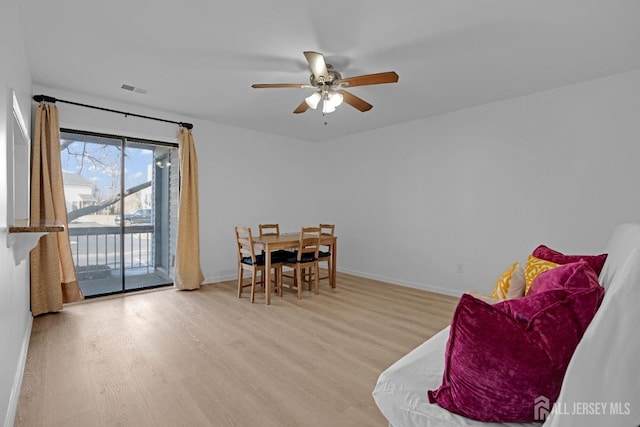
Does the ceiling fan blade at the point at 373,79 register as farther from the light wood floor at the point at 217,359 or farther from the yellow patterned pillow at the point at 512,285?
the light wood floor at the point at 217,359

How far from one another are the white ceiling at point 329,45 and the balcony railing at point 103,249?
1831mm

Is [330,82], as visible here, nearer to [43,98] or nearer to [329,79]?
[329,79]

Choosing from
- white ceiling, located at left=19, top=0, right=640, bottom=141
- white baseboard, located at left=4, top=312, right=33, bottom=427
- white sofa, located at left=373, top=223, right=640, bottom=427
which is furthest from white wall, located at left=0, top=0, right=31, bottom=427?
white sofa, located at left=373, top=223, right=640, bottom=427

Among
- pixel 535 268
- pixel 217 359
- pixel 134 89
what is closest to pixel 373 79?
pixel 535 268

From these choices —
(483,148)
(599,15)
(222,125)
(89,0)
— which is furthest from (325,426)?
(222,125)

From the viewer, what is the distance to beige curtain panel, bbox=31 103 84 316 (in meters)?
3.26

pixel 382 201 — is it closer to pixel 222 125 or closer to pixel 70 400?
pixel 222 125

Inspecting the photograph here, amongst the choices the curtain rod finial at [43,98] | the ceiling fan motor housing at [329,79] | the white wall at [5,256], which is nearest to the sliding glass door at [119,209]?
the curtain rod finial at [43,98]

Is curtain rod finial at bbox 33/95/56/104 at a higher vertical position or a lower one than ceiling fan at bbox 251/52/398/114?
higher

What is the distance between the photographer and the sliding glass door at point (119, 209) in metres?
4.05

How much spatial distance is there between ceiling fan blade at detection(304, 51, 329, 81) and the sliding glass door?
114 inches

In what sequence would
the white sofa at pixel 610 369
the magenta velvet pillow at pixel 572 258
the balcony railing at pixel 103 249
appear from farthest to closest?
1. the balcony railing at pixel 103 249
2. the magenta velvet pillow at pixel 572 258
3. the white sofa at pixel 610 369

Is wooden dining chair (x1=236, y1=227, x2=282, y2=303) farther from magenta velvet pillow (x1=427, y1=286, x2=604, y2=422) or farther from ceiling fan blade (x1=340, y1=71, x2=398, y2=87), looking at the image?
magenta velvet pillow (x1=427, y1=286, x2=604, y2=422)

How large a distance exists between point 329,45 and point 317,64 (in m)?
0.22
